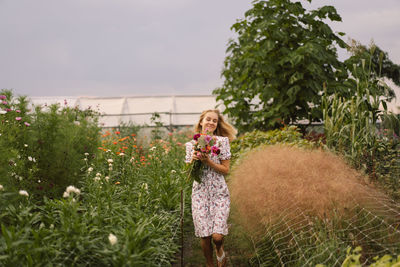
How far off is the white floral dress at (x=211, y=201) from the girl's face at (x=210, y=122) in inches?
6.3

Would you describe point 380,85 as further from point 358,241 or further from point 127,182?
point 127,182

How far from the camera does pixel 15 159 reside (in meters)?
3.60

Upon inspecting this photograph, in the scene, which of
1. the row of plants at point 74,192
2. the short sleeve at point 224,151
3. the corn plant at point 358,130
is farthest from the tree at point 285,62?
the short sleeve at point 224,151

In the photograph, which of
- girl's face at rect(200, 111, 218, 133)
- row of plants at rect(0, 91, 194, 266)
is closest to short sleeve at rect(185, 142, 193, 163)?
girl's face at rect(200, 111, 218, 133)

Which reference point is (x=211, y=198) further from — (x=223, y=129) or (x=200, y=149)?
(x=223, y=129)

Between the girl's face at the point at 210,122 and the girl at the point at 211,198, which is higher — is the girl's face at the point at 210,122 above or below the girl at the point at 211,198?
above

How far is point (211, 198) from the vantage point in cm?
333

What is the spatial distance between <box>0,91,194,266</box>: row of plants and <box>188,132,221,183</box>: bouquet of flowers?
51cm

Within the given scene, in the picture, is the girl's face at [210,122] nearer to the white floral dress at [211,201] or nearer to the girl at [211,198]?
the girl at [211,198]

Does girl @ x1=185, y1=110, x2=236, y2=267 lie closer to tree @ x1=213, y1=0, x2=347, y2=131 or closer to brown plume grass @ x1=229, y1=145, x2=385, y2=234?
brown plume grass @ x1=229, y1=145, x2=385, y2=234

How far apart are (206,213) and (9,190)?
1.81m

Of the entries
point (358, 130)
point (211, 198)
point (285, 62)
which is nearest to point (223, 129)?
point (211, 198)

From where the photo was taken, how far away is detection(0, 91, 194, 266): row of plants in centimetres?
232

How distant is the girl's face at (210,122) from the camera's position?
3527 millimetres
